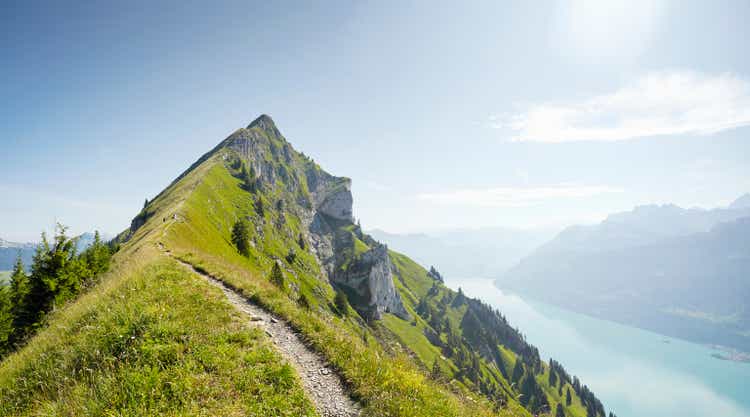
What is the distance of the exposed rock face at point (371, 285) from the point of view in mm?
158250

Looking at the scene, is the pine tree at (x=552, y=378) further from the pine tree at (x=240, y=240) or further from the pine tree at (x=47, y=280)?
the pine tree at (x=47, y=280)

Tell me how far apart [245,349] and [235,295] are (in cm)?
680

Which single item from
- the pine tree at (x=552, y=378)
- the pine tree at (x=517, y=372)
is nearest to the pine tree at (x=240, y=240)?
the pine tree at (x=517, y=372)

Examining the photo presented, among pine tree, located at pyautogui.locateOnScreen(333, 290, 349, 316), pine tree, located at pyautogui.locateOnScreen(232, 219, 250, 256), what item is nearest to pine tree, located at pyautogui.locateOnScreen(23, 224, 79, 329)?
pine tree, located at pyautogui.locateOnScreen(232, 219, 250, 256)

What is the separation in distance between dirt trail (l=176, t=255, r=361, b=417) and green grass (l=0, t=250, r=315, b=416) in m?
0.47

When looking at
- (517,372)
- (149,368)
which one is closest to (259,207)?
(149,368)

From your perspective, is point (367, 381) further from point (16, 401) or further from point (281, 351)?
point (16, 401)

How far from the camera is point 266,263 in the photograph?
98250mm

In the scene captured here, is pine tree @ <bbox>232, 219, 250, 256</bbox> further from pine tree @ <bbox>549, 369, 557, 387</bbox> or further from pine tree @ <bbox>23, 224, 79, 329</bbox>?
pine tree @ <bbox>549, 369, 557, 387</bbox>

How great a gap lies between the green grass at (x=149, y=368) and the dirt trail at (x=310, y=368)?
1.54ft

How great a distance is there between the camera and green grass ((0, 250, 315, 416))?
251 inches

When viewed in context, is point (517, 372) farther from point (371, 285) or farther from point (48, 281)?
point (48, 281)

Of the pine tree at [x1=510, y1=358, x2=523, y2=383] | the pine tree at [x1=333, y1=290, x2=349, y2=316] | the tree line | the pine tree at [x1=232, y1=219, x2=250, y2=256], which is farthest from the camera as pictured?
the pine tree at [x1=510, y1=358, x2=523, y2=383]

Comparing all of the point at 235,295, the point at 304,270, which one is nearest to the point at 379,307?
the point at 304,270
